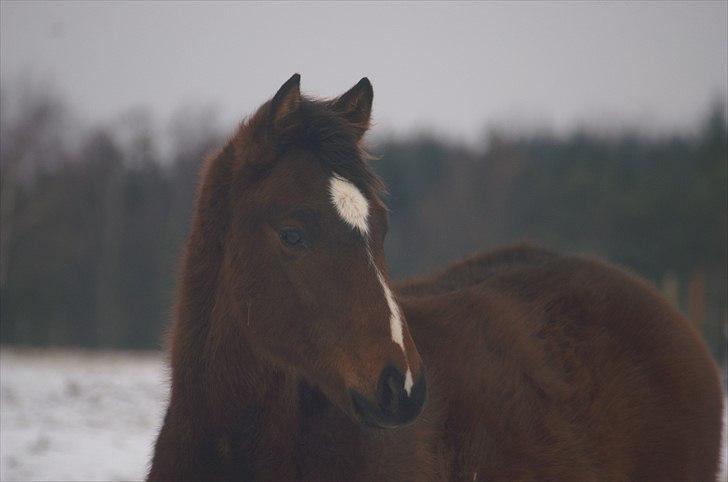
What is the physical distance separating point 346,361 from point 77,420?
729cm

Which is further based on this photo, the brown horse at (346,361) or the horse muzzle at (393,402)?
the brown horse at (346,361)

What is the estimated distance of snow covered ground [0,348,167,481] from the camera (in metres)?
6.47

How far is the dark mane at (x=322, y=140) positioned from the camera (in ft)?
9.38

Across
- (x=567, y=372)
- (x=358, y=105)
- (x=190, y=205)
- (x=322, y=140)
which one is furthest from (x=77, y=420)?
(x=190, y=205)

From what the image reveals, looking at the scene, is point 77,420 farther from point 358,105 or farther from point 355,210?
point 355,210

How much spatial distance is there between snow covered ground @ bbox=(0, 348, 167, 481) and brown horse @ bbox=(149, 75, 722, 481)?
24.9 inches

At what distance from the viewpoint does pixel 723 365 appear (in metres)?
16.6

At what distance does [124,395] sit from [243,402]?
8761mm

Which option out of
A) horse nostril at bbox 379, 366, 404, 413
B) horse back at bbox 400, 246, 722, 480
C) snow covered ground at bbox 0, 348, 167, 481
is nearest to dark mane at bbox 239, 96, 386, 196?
horse nostril at bbox 379, 366, 404, 413

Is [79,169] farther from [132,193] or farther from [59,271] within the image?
[59,271]

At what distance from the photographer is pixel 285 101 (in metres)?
→ 2.90

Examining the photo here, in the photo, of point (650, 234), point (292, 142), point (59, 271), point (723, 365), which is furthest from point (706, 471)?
point (59, 271)

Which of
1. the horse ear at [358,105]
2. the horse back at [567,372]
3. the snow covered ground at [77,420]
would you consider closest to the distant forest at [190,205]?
the snow covered ground at [77,420]

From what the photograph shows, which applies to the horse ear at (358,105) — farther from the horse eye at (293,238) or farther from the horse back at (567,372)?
the horse back at (567,372)
